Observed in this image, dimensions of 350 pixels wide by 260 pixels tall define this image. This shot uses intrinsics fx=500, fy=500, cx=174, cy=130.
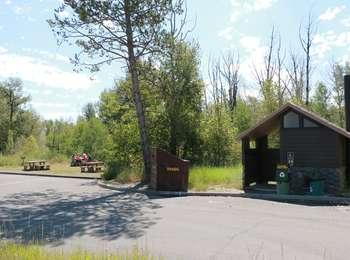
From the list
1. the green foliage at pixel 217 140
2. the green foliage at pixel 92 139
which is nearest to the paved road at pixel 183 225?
the green foliage at pixel 217 140

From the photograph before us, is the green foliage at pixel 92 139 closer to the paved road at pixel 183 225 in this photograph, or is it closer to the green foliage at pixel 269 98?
the green foliage at pixel 269 98

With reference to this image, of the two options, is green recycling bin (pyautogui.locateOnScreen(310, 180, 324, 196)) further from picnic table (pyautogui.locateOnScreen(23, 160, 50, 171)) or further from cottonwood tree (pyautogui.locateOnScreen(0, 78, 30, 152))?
cottonwood tree (pyautogui.locateOnScreen(0, 78, 30, 152))

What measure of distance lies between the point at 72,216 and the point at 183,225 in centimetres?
349

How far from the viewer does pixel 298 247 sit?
931cm

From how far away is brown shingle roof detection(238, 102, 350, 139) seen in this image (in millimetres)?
18094

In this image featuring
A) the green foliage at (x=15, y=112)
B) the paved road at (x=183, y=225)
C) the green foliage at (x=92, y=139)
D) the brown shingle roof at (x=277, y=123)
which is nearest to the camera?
the paved road at (x=183, y=225)

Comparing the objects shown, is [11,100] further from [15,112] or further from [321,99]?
[321,99]

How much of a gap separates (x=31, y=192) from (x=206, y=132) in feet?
40.9

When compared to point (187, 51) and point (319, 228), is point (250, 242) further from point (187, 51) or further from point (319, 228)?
point (187, 51)

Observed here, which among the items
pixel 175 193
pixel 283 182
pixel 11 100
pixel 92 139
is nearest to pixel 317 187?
pixel 283 182

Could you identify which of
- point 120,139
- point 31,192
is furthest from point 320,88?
point 31,192

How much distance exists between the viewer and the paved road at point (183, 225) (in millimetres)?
9250

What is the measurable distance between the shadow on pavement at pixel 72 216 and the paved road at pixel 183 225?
0.8 inches

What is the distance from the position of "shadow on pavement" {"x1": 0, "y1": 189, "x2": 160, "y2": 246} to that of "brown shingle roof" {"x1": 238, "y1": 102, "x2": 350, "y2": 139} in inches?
211
